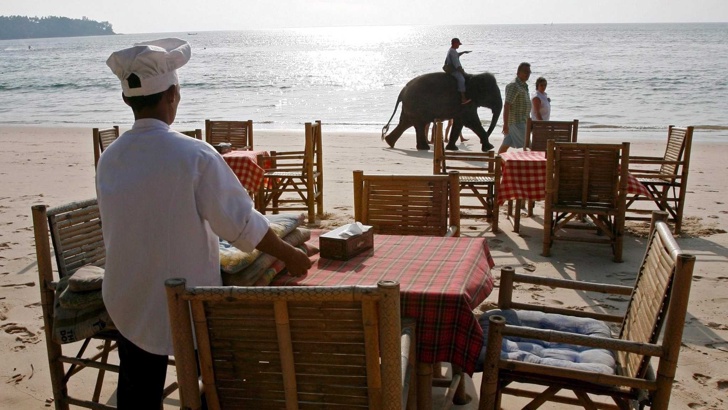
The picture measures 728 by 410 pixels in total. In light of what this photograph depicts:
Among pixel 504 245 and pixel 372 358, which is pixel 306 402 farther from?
pixel 504 245

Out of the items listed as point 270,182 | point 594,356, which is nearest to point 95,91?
point 270,182

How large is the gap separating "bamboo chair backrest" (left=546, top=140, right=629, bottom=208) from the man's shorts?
3.63 meters

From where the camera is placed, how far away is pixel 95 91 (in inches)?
1363

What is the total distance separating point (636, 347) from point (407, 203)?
1.86 meters

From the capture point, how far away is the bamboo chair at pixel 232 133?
8.06 m

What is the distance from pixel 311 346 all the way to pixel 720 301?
382 cm

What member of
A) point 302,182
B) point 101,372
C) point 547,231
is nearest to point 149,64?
point 101,372

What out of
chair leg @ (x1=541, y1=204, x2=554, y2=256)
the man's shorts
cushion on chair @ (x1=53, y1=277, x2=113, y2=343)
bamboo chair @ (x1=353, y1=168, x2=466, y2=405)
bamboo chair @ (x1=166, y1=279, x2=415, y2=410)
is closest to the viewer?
bamboo chair @ (x1=166, y1=279, x2=415, y2=410)

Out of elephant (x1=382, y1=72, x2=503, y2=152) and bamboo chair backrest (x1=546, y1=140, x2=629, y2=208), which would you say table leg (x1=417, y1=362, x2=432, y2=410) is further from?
elephant (x1=382, y1=72, x2=503, y2=152)

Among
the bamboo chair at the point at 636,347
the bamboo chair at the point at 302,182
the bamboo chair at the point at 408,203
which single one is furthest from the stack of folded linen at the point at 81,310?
the bamboo chair at the point at 302,182

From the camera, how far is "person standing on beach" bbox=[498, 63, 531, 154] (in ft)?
30.0

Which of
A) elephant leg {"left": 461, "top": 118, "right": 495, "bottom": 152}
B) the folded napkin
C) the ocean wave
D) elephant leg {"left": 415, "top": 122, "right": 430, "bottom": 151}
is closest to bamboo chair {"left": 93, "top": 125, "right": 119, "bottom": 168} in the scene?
the folded napkin

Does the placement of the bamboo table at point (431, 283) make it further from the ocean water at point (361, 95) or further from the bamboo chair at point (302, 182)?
the ocean water at point (361, 95)

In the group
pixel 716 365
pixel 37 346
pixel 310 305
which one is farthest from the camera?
pixel 37 346
